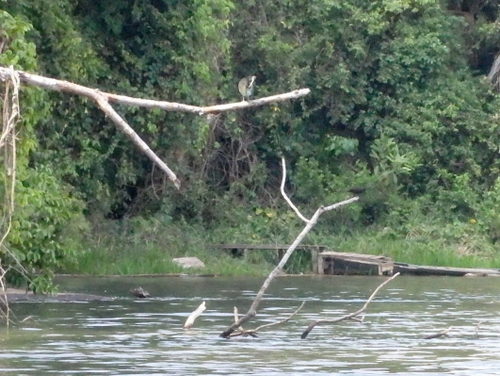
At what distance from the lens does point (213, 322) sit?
17734mm

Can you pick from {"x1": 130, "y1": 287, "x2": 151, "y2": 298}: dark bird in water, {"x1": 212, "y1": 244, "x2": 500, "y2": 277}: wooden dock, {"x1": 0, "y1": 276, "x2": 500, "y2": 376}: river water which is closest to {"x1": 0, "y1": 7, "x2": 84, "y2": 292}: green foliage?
{"x1": 0, "y1": 276, "x2": 500, "y2": 376}: river water

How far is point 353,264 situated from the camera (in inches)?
1075

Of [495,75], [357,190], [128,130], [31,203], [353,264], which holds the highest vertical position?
[495,75]

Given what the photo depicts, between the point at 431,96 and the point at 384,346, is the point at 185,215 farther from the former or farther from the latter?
the point at 384,346

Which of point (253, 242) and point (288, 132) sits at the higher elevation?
point (288, 132)

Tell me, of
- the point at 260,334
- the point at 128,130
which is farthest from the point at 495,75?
the point at 128,130

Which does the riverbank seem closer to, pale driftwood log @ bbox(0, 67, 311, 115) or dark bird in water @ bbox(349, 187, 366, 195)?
dark bird in water @ bbox(349, 187, 366, 195)

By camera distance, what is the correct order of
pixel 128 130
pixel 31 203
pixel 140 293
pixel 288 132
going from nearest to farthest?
pixel 128 130, pixel 31 203, pixel 140 293, pixel 288 132

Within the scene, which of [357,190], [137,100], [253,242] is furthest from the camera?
[357,190]

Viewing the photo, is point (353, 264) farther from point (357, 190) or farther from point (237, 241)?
point (357, 190)

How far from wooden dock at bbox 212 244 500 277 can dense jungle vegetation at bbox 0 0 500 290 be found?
437 mm

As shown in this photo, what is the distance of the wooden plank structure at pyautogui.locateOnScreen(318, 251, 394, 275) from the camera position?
1052 inches

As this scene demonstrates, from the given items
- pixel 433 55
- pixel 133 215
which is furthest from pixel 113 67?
pixel 433 55

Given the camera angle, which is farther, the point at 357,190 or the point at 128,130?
the point at 357,190
